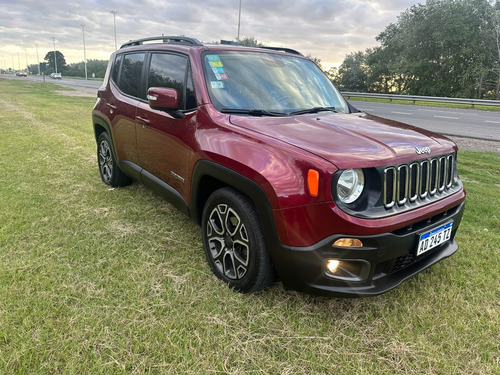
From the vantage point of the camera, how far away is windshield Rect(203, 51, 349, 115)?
2.95 m

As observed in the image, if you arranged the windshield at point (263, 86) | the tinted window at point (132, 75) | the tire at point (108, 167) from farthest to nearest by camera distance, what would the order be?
the tire at point (108, 167) → the tinted window at point (132, 75) → the windshield at point (263, 86)

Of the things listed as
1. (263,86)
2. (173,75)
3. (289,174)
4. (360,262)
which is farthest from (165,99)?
(360,262)

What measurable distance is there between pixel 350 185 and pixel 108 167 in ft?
12.8

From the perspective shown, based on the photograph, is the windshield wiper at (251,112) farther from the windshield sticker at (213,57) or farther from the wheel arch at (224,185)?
the windshield sticker at (213,57)

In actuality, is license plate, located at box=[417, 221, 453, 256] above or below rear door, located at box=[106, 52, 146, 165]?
below

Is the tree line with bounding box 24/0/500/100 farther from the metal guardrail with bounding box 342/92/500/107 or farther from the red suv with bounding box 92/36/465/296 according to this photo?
the red suv with bounding box 92/36/465/296

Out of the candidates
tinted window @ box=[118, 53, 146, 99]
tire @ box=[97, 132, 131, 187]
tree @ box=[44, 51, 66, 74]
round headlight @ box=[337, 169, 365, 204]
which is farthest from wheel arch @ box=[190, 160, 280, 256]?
tree @ box=[44, 51, 66, 74]

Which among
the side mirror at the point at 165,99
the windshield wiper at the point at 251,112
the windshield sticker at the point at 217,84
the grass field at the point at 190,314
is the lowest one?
the grass field at the point at 190,314

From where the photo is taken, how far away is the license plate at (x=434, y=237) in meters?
2.33

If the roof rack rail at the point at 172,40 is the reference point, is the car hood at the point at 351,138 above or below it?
below

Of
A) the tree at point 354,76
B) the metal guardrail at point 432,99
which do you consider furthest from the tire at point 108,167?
the tree at point 354,76

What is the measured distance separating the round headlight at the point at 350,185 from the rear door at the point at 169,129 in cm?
132

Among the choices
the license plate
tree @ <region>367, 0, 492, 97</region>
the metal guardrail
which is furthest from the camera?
tree @ <region>367, 0, 492, 97</region>

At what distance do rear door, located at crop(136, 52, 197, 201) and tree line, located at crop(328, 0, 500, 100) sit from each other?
3406cm
